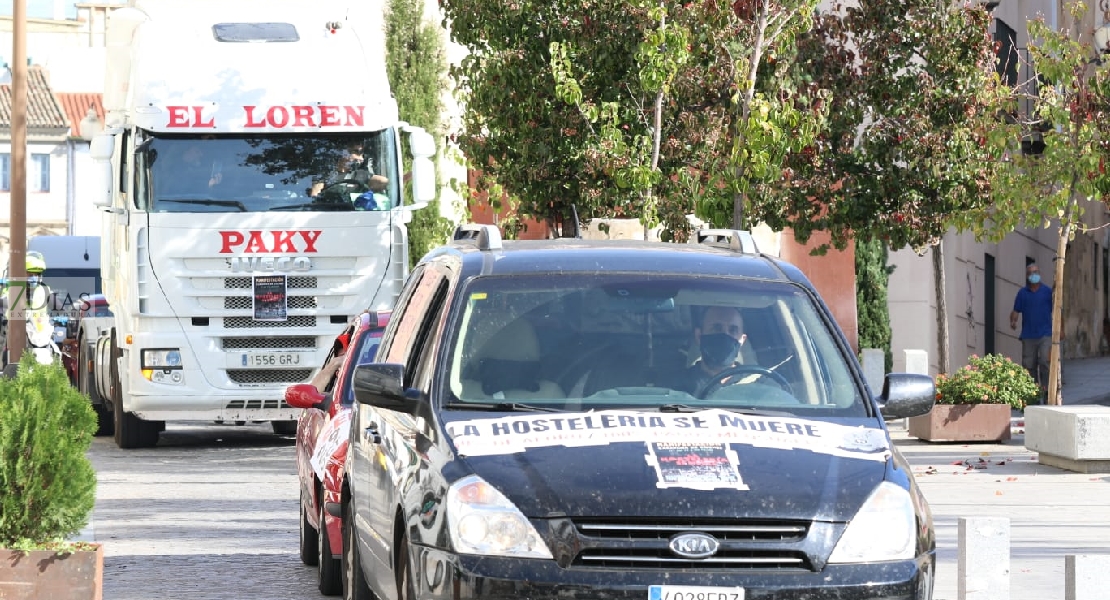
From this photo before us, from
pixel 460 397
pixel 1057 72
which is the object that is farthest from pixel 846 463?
pixel 1057 72

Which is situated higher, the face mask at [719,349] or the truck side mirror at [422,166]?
the truck side mirror at [422,166]

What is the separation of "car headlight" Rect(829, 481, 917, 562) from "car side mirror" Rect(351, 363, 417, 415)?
1.64 metres

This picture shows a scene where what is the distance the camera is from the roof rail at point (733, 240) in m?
8.06

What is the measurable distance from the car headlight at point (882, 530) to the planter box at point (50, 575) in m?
3.57

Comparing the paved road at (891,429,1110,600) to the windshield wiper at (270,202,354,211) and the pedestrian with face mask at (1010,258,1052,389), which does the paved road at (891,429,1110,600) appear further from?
the pedestrian with face mask at (1010,258,1052,389)

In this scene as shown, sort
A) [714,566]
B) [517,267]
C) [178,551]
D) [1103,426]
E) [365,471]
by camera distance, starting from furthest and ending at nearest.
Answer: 1. [1103,426]
2. [178,551]
3. [365,471]
4. [517,267]
5. [714,566]

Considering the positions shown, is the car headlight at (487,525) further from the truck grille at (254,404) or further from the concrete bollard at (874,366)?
the concrete bollard at (874,366)

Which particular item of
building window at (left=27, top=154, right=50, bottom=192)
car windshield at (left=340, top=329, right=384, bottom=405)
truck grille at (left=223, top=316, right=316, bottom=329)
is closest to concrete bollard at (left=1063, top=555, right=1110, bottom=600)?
car windshield at (left=340, top=329, right=384, bottom=405)

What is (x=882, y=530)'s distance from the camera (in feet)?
20.5

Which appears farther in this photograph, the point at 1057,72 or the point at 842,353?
the point at 1057,72

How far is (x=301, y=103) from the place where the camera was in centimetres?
1950

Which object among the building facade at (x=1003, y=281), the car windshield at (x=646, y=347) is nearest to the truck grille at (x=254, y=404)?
the building facade at (x=1003, y=281)

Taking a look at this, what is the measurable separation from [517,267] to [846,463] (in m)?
1.63

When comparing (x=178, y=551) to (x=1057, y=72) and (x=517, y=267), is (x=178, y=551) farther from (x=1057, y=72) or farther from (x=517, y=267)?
(x=1057, y=72)
